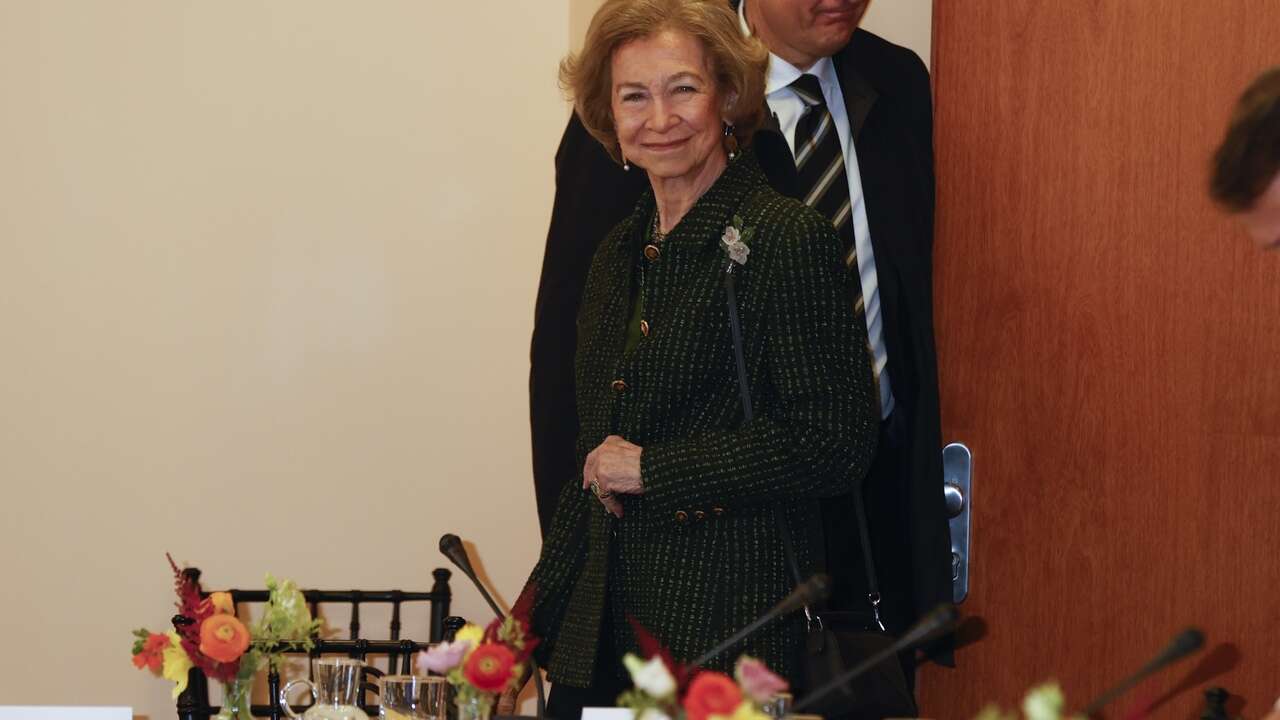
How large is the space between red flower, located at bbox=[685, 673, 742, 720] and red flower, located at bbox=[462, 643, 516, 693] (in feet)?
1.43

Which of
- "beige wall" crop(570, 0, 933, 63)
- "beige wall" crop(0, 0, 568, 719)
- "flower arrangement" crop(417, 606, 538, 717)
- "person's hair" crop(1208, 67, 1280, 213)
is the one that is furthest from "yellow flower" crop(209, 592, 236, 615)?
"beige wall" crop(570, 0, 933, 63)

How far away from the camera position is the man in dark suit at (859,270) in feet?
8.33

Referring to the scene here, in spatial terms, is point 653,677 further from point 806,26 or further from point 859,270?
point 806,26

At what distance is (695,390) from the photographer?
202 centimetres

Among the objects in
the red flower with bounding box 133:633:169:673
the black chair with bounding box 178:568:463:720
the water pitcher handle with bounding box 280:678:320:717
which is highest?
the red flower with bounding box 133:633:169:673

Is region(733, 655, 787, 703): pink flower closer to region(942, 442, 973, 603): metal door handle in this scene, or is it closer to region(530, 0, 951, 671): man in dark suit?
region(530, 0, 951, 671): man in dark suit

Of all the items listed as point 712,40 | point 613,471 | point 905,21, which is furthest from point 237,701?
point 905,21

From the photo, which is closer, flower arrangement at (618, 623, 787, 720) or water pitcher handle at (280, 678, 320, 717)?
flower arrangement at (618, 623, 787, 720)

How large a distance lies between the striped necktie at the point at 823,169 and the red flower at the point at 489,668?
1.17 metres

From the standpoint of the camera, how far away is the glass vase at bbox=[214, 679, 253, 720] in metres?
1.71

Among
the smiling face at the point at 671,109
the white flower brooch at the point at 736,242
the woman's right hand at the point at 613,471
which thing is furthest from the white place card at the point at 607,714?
the smiling face at the point at 671,109

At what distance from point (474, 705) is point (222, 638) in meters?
0.30

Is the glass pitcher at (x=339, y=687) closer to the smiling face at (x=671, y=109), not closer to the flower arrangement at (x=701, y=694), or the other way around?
the flower arrangement at (x=701, y=694)

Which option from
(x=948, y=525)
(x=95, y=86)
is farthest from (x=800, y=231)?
(x=95, y=86)
